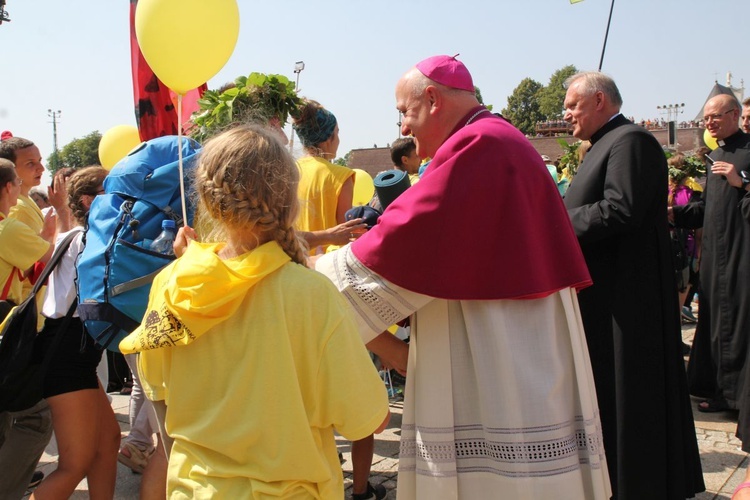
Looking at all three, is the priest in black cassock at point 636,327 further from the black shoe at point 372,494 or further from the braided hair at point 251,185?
the braided hair at point 251,185

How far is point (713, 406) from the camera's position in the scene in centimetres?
541

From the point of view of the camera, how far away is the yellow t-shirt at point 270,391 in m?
1.79

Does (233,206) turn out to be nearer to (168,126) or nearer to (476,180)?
(476,180)

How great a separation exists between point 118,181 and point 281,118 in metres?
1.01

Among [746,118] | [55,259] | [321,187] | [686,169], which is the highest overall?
[746,118]

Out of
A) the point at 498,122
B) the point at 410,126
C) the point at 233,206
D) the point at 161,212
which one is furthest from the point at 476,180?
the point at 161,212

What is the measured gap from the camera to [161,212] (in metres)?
2.96

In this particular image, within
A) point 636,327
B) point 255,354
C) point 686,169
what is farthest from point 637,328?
point 686,169

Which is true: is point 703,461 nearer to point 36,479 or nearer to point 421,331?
→ point 421,331

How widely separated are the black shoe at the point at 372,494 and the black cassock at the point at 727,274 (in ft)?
8.69

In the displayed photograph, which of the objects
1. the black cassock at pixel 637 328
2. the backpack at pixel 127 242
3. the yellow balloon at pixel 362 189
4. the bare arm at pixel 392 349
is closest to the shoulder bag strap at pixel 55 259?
the backpack at pixel 127 242

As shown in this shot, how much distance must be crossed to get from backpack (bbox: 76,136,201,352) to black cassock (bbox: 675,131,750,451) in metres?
3.81

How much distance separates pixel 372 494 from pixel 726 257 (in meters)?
3.12

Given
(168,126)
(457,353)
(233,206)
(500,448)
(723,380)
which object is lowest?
(723,380)
